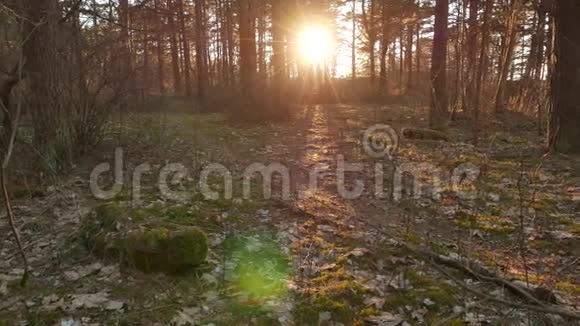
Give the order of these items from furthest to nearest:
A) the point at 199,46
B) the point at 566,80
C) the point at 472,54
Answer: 1. the point at 199,46
2. the point at 472,54
3. the point at 566,80

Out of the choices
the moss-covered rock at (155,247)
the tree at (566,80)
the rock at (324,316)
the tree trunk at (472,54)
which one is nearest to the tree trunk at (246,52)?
the tree trunk at (472,54)

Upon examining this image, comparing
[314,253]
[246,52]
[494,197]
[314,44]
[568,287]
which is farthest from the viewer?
[314,44]

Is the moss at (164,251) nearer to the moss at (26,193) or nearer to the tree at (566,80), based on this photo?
the moss at (26,193)

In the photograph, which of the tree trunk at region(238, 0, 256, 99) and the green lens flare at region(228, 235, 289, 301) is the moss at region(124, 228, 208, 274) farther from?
the tree trunk at region(238, 0, 256, 99)

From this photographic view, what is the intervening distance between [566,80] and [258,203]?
569 cm

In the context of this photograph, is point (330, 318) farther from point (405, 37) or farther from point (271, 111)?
point (405, 37)

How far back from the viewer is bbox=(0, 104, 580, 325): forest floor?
9.29 feet

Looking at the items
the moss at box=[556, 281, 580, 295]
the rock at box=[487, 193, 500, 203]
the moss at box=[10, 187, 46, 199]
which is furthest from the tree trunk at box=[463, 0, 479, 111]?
the moss at box=[10, 187, 46, 199]

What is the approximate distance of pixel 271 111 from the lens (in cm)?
1222

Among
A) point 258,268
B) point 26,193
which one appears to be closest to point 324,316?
point 258,268

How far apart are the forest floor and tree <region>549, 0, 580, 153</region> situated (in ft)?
1.27

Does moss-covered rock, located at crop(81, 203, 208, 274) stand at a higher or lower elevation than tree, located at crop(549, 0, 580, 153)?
lower

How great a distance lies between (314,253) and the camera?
12.2ft

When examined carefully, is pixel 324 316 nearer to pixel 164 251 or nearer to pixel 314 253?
pixel 314 253
